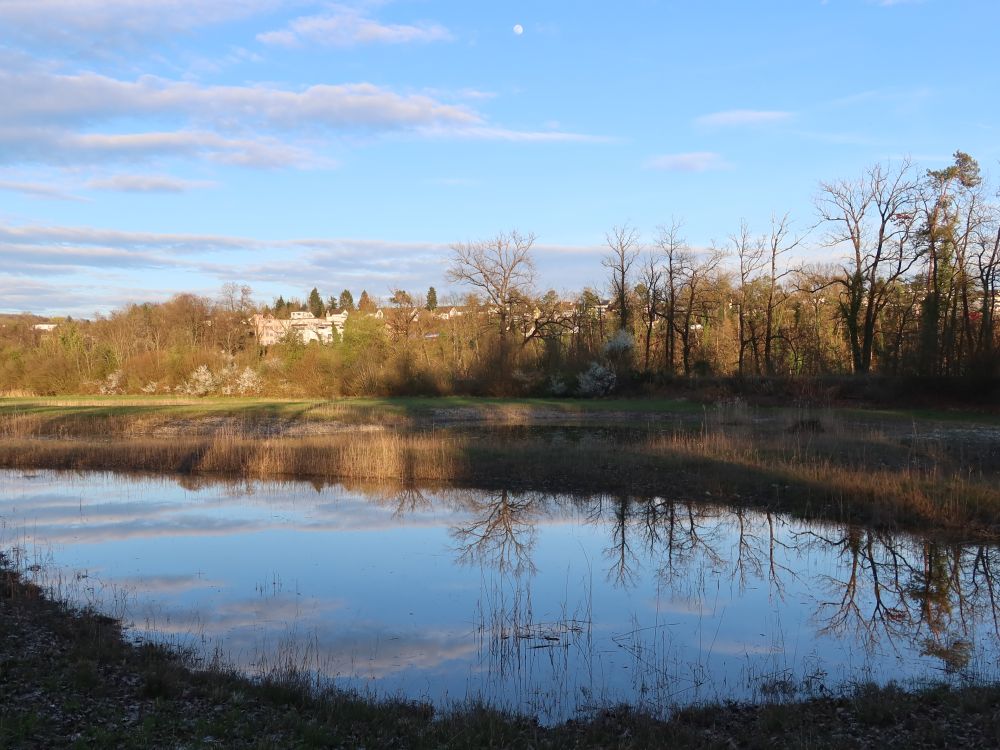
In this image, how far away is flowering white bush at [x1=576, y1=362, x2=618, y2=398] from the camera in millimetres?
47500

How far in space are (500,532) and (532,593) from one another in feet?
14.1

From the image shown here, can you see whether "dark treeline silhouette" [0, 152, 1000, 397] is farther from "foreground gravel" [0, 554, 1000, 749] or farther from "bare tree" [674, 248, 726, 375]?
"foreground gravel" [0, 554, 1000, 749]

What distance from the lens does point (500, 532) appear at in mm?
15766

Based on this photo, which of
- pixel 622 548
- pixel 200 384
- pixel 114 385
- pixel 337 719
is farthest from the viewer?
pixel 114 385

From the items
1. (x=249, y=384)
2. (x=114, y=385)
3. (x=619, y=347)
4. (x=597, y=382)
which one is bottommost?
(x=114, y=385)

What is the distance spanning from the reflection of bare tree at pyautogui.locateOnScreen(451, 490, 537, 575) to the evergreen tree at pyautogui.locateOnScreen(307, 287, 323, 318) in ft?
522

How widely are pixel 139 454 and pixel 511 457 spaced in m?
12.0

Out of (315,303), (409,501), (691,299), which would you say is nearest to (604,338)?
(691,299)

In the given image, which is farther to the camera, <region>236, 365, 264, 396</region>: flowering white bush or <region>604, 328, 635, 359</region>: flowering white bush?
<region>236, 365, 264, 396</region>: flowering white bush

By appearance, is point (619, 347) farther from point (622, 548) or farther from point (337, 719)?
point (337, 719)

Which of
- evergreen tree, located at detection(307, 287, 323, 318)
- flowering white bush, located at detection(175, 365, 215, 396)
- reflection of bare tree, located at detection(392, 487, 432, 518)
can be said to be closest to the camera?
reflection of bare tree, located at detection(392, 487, 432, 518)

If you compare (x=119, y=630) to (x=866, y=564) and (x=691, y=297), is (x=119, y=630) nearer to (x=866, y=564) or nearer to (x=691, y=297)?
(x=866, y=564)

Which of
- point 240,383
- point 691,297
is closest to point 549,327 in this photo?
point 691,297

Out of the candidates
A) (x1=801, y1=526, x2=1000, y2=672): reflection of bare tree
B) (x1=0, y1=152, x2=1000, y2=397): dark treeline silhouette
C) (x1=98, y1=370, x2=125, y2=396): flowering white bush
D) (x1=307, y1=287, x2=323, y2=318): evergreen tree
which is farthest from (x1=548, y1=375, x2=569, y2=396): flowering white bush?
(x1=307, y1=287, x2=323, y2=318): evergreen tree
